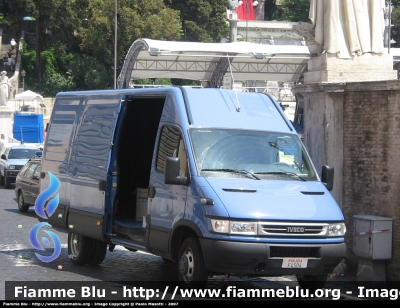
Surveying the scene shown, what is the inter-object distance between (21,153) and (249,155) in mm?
23394

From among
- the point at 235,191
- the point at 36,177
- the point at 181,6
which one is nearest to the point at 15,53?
the point at 181,6

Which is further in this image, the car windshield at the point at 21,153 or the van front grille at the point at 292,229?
the car windshield at the point at 21,153

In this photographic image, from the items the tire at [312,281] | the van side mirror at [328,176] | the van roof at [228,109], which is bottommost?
the tire at [312,281]

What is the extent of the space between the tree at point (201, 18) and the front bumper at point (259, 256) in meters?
62.6

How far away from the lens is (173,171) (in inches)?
431

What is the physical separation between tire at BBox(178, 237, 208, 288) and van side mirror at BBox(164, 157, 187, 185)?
0.71 metres

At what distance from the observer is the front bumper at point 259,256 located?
1026cm

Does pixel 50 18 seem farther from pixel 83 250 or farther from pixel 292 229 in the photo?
pixel 292 229

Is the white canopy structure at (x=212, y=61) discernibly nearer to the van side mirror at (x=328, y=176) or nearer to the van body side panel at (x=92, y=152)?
the van body side panel at (x=92, y=152)

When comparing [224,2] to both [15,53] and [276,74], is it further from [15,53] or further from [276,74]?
[276,74]

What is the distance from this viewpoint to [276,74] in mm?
46250

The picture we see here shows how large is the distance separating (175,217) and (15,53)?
64.3 meters

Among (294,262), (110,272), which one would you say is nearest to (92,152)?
(110,272)

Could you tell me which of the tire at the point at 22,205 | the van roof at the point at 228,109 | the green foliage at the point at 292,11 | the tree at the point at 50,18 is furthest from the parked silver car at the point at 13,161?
the green foliage at the point at 292,11
